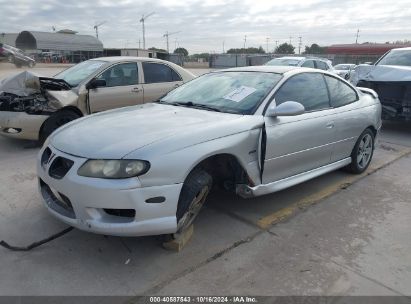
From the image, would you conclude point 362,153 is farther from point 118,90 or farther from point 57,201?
point 118,90

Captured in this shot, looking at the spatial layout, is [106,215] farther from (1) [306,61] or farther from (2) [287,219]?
(1) [306,61]

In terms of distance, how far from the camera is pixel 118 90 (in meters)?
7.14

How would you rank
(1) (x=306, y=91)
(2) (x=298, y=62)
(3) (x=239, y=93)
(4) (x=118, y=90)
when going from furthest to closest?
(2) (x=298, y=62) < (4) (x=118, y=90) < (1) (x=306, y=91) < (3) (x=239, y=93)

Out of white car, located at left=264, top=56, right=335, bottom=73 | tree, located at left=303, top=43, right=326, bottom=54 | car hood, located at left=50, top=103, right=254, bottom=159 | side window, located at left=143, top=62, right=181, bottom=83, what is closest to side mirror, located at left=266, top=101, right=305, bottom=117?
car hood, located at left=50, top=103, right=254, bottom=159

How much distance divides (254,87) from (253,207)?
4.17ft

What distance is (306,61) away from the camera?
1523 cm

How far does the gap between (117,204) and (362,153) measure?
3774 millimetres

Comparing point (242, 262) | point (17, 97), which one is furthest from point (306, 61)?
point (242, 262)

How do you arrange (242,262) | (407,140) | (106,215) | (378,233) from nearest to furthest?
(106,215) → (242,262) → (378,233) → (407,140)

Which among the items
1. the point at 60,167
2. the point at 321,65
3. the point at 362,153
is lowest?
the point at 362,153

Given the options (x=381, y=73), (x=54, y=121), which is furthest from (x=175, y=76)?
(x=381, y=73)

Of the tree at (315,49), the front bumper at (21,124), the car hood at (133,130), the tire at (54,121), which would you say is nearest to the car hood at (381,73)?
the car hood at (133,130)

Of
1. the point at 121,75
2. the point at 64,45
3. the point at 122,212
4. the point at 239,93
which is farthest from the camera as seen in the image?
the point at 64,45

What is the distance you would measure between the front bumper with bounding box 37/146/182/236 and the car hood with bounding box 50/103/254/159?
18 centimetres
